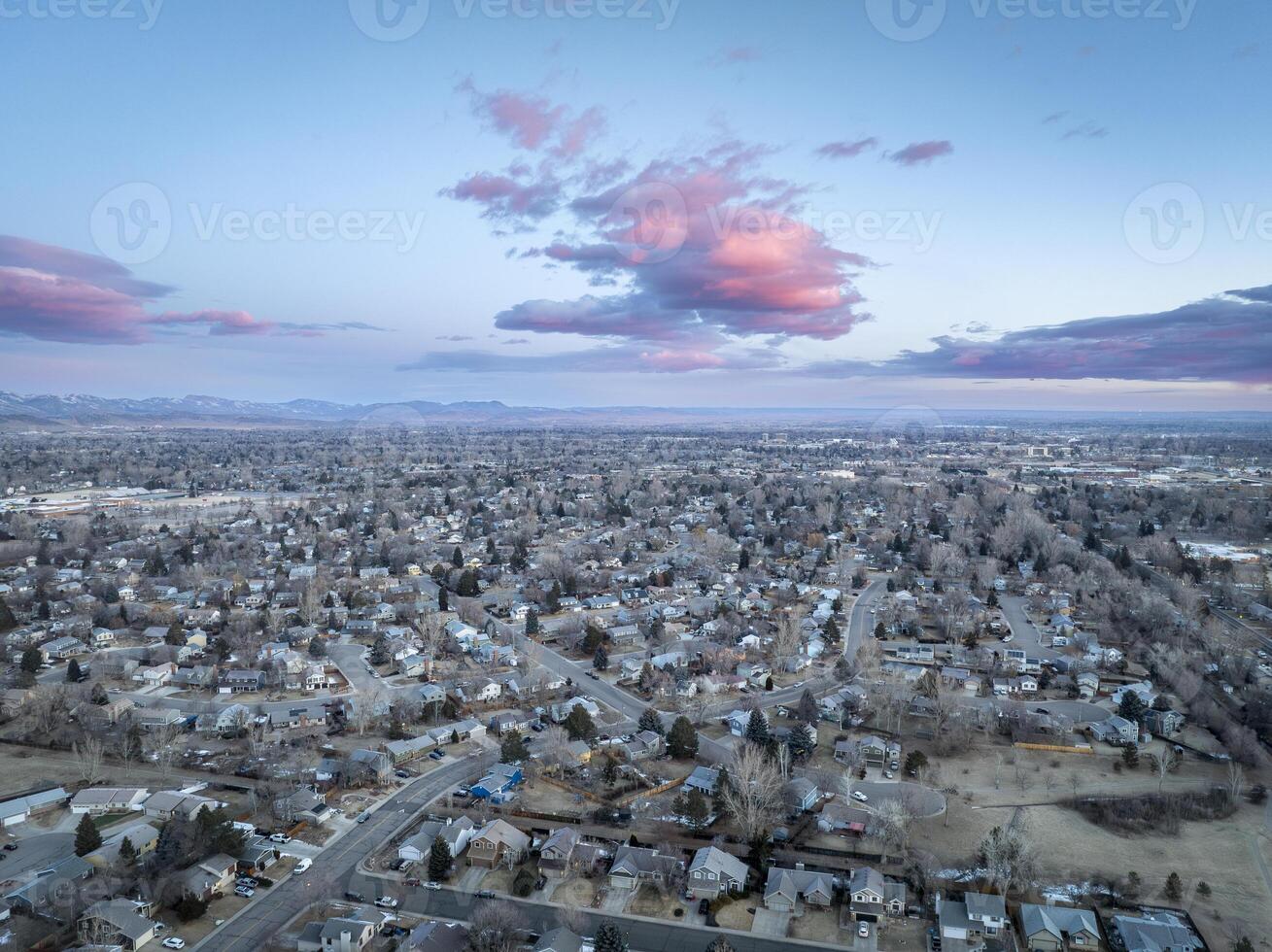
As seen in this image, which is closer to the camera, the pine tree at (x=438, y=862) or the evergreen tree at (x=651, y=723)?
the pine tree at (x=438, y=862)

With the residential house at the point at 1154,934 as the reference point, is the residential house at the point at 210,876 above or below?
above

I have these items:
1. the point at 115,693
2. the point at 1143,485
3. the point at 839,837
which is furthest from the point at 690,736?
the point at 1143,485

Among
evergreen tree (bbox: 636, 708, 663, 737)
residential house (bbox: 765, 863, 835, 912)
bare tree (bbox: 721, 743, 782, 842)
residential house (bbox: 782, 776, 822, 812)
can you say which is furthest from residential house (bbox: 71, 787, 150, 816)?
residential house (bbox: 782, 776, 822, 812)

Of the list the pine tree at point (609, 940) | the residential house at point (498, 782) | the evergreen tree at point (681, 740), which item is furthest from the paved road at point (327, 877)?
the evergreen tree at point (681, 740)

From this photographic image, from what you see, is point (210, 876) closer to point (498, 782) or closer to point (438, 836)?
point (438, 836)

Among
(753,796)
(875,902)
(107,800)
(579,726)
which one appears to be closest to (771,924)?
(875,902)

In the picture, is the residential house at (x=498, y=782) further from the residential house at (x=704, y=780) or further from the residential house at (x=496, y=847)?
the residential house at (x=704, y=780)
